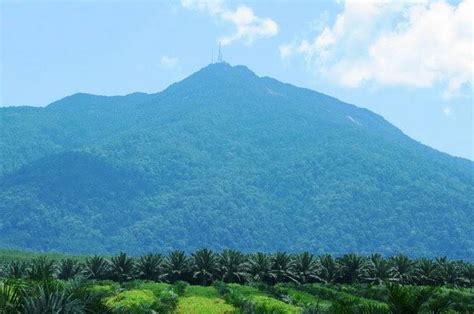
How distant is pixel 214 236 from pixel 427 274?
149531mm

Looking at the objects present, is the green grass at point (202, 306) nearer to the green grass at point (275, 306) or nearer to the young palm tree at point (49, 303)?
the green grass at point (275, 306)

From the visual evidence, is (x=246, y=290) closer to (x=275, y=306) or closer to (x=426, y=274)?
(x=275, y=306)

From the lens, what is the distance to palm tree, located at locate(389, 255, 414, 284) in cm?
5080

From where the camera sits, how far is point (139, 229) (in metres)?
196

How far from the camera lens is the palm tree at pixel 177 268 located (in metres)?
48.5

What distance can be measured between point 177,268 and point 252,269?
234 inches

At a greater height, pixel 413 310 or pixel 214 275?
pixel 413 310

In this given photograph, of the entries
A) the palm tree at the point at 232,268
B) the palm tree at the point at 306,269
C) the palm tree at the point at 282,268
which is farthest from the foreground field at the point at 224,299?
the palm tree at the point at 306,269

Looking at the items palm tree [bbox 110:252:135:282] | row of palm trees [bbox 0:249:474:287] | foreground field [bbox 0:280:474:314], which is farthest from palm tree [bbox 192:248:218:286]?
foreground field [bbox 0:280:474:314]

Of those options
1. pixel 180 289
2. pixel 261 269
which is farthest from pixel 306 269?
pixel 180 289

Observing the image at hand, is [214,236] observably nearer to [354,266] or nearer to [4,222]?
[4,222]

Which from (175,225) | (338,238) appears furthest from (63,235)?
(338,238)

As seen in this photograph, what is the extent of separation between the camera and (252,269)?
4956cm

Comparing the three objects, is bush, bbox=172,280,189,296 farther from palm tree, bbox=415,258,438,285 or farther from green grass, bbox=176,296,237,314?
palm tree, bbox=415,258,438,285
